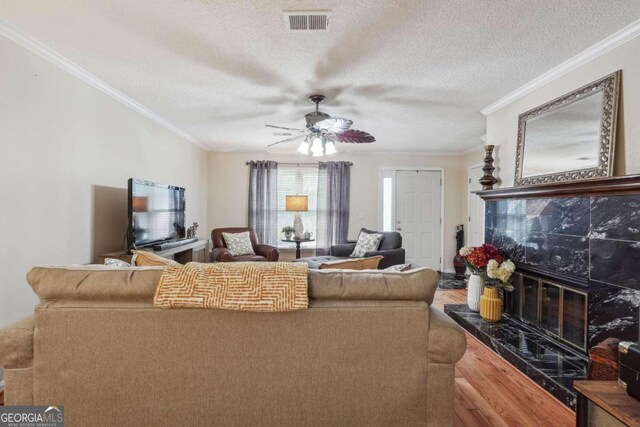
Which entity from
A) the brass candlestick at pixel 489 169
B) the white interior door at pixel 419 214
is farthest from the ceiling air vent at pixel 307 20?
the white interior door at pixel 419 214

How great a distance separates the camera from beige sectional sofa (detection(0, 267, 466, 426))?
1327mm

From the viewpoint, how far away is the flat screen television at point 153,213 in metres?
3.06

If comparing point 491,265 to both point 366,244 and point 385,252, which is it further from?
point 366,244

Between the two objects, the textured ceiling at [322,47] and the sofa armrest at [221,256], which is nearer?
the textured ceiling at [322,47]

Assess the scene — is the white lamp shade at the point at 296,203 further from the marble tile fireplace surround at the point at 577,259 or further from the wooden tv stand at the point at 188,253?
the marble tile fireplace surround at the point at 577,259

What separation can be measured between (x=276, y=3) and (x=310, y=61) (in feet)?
2.21

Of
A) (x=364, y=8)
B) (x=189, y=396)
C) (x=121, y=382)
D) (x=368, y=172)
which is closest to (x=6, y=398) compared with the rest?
(x=121, y=382)

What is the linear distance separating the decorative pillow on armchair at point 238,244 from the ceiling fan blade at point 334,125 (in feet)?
8.59

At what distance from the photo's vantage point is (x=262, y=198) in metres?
5.97

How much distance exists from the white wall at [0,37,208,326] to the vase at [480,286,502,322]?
3.76 meters

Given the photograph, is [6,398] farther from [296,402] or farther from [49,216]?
[49,216]

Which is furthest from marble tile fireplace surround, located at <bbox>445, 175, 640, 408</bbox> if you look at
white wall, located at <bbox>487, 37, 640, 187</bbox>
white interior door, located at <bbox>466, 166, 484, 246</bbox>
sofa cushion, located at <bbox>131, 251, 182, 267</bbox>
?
sofa cushion, located at <bbox>131, 251, 182, 267</bbox>

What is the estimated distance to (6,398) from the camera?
131 centimetres

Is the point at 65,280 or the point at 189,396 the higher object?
the point at 65,280
